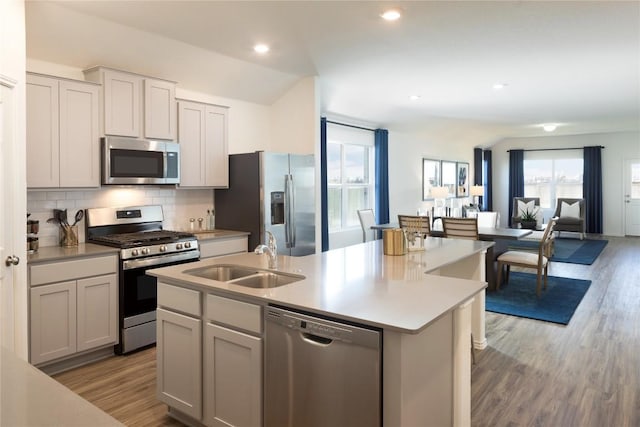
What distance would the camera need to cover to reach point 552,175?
40.2 ft

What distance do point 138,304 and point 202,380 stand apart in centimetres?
161

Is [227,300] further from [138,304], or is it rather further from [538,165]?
[538,165]

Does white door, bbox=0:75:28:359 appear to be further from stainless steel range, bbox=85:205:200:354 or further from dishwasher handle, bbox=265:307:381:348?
dishwasher handle, bbox=265:307:381:348

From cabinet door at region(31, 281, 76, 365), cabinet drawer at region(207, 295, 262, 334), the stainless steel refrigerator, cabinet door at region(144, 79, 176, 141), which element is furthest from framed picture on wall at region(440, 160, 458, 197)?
cabinet drawer at region(207, 295, 262, 334)

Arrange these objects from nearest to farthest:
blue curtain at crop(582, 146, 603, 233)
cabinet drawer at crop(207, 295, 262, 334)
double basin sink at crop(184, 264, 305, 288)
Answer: cabinet drawer at crop(207, 295, 262, 334), double basin sink at crop(184, 264, 305, 288), blue curtain at crop(582, 146, 603, 233)

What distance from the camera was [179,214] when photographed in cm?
472

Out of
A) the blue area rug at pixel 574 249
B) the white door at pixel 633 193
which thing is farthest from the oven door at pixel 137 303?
the white door at pixel 633 193

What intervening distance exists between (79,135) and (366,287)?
2758 millimetres

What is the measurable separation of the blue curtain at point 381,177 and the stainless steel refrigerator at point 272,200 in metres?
3.18

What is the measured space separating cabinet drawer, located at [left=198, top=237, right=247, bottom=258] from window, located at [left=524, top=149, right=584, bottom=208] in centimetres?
1055

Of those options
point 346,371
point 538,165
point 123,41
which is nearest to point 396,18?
point 123,41

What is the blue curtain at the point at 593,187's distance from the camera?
11375mm

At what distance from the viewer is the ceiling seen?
127 inches

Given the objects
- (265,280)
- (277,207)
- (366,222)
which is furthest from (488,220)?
(265,280)
